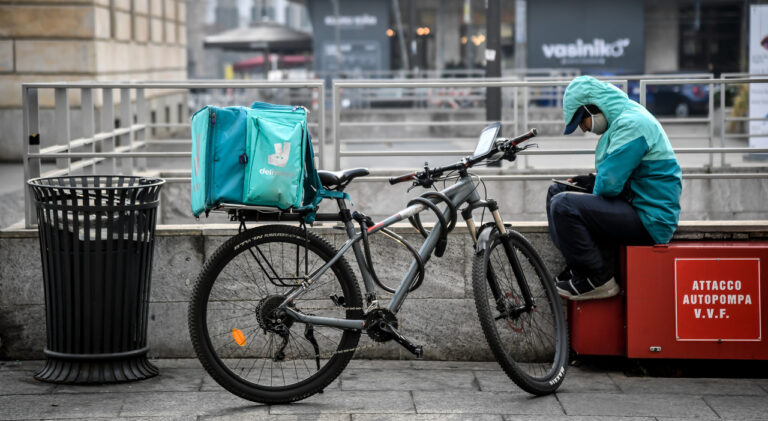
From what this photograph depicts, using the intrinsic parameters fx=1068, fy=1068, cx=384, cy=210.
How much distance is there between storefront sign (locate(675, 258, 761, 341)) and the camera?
19.5 ft

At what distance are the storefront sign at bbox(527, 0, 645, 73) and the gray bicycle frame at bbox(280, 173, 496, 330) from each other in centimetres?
3028

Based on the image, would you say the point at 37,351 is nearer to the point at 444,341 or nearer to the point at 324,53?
the point at 444,341

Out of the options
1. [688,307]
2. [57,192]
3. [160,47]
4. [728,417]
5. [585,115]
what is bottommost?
[728,417]

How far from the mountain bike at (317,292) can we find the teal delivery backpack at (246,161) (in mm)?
122

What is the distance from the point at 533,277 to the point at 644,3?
31.6 m

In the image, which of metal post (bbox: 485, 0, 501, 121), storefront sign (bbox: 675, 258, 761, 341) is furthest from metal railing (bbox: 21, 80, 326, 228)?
metal post (bbox: 485, 0, 501, 121)

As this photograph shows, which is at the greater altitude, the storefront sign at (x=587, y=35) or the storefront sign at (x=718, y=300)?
the storefront sign at (x=587, y=35)

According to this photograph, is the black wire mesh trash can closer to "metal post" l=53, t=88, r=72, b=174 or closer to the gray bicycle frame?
the gray bicycle frame

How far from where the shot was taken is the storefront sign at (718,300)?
5941mm

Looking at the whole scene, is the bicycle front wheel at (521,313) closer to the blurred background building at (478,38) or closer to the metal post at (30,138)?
the metal post at (30,138)

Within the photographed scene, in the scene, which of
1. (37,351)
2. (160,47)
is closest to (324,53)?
(160,47)

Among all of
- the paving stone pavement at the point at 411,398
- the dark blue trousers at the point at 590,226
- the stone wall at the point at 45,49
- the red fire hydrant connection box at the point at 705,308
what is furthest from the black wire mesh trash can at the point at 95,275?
the stone wall at the point at 45,49

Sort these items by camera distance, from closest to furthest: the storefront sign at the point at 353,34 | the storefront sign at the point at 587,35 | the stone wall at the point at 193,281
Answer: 1. the stone wall at the point at 193,281
2. the storefront sign at the point at 587,35
3. the storefront sign at the point at 353,34

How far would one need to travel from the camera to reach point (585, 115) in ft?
18.9
